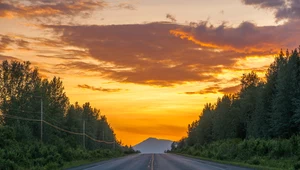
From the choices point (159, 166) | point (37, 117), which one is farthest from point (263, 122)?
point (159, 166)

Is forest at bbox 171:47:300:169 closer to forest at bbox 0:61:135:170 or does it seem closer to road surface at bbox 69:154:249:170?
road surface at bbox 69:154:249:170

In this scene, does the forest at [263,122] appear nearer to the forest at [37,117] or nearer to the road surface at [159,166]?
the road surface at [159,166]

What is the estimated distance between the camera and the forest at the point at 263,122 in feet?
153

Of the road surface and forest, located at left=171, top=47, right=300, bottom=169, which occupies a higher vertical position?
forest, located at left=171, top=47, right=300, bottom=169

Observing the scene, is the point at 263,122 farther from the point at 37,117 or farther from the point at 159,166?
the point at 159,166

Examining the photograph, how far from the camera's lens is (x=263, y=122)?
307 feet

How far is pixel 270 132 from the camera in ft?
291

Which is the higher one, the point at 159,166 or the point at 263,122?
the point at 263,122

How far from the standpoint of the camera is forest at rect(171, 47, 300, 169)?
153ft

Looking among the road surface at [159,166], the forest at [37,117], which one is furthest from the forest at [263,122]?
the forest at [37,117]

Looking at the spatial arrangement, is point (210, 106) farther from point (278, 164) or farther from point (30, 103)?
point (278, 164)

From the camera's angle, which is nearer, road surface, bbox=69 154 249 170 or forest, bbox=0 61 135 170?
road surface, bbox=69 154 249 170

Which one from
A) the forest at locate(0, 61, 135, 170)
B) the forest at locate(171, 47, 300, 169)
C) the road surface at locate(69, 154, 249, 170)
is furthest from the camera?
the forest at locate(0, 61, 135, 170)

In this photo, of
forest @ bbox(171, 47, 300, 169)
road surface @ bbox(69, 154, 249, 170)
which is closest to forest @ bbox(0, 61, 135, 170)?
road surface @ bbox(69, 154, 249, 170)
